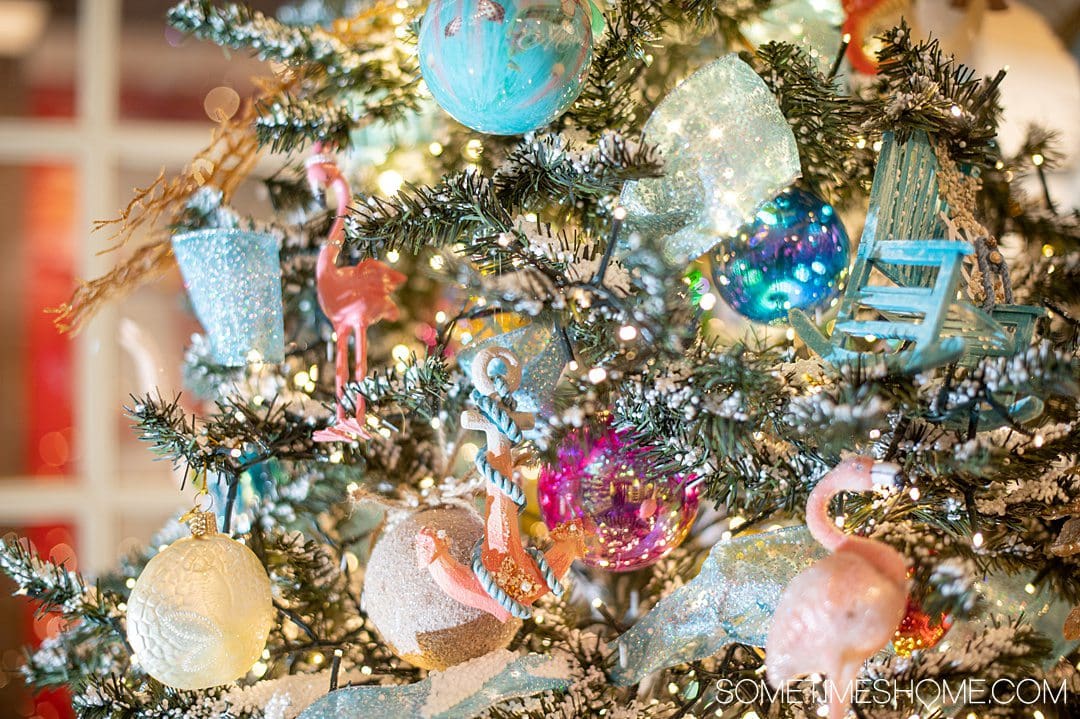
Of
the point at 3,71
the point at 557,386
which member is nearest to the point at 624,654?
the point at 557,386

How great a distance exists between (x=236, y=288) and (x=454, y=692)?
1.17ft

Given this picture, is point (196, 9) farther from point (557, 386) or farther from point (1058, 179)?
point (1058, 179)

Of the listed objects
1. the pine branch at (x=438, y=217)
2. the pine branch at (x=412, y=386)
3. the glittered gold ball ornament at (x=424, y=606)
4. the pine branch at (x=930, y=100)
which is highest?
the pine branch at (x=930, y=100)

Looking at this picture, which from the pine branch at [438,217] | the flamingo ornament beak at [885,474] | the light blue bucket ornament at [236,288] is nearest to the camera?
the flamingo ornament beak at [885,474]

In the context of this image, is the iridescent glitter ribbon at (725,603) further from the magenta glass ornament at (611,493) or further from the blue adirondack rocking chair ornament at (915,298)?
the blue adirondack rocking chair ornament at (915,298)

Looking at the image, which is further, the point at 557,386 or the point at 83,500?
the point at 83,500

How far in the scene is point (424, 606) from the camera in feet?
2.15

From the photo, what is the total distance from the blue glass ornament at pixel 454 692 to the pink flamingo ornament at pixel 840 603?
197 millimetres

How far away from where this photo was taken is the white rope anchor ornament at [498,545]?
0.61m

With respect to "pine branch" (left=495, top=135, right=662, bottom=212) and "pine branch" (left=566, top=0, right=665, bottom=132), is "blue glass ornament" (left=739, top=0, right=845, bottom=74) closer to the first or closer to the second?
"pine branch" (left=566, top=0, right=665, bottom=132)

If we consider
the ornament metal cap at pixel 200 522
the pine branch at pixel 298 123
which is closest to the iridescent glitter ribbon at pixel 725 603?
the ornament metal cap at pixel 200 522

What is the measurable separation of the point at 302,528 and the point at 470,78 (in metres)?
0.48

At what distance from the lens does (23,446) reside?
1.65 meters

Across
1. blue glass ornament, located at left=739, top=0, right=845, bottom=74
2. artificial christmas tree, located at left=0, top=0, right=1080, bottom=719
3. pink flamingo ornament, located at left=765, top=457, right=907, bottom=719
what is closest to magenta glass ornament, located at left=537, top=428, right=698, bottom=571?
artificial christmas tree, located at left=0, top=0, right=1080, bottom=719
